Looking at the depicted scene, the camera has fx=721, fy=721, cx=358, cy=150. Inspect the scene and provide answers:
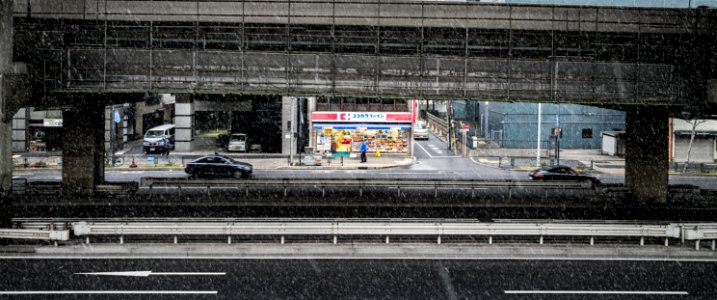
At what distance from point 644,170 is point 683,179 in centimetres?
1333

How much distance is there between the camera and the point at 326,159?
46875 mm

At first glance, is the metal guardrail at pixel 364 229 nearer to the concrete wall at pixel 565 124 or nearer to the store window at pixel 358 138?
the store window at pixel 358 138

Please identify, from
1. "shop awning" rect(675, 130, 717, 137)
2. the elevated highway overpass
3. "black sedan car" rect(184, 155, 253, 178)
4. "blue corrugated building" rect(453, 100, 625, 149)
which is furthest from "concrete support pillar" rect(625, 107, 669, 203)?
"blue corrugated building" rect(453, 100, 625, 149)

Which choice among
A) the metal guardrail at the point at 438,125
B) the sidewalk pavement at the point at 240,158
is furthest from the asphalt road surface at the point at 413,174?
the metal guardrail at the point at 438,125

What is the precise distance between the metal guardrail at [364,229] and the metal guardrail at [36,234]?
437 mm

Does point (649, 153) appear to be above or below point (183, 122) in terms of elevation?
below

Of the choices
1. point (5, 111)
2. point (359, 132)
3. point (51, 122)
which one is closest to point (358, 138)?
point (359, 132)

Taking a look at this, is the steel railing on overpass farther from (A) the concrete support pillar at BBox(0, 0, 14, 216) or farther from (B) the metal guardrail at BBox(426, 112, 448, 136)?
(B) the metal guardrail at BBox(426, 112, 448, 136)

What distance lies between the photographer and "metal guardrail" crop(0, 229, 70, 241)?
62.6 ft

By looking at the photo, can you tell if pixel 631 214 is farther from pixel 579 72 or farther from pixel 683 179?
pixel 683 179

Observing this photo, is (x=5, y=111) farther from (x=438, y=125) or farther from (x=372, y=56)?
(x=438, y=125)

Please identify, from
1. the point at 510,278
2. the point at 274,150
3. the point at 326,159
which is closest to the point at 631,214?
the point at 510,278

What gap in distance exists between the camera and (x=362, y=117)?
49.2 meters

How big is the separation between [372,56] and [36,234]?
38.7ft
